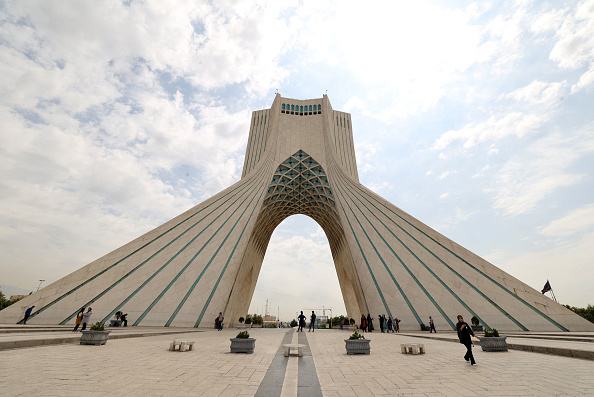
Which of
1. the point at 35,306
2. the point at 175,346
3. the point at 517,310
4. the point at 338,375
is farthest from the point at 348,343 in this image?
the point at 35,306

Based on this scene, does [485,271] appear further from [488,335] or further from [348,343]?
[348,343]

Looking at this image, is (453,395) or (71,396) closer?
(71,396)

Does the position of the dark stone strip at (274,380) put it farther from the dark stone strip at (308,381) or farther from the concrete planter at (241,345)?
the concrete planter at (241,345)

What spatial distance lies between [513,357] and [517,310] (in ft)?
29.5

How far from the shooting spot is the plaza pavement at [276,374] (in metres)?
3.26

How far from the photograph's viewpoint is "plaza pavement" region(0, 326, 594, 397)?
3264mm

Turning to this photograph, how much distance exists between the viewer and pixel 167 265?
14672 millimetres

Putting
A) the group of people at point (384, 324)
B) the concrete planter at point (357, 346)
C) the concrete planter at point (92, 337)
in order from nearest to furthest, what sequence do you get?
the concrete planter at point (357, 346), the concrete planter at point (92, 337), the group of people at point (384, 324)

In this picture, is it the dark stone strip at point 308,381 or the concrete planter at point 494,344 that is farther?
the concrete planter at point 494,344

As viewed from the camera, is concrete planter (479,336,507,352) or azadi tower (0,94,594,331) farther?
azadi tower (0,94,594,331)

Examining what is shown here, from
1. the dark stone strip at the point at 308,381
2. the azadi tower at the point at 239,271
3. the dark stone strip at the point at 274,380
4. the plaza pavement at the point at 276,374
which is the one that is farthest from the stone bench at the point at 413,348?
the azadi tower at the point at 239,271

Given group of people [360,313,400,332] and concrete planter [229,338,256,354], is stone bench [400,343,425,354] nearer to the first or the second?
concrete planter [229,338,256,354]

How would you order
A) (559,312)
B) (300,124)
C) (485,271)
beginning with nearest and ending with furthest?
(559,312)
(485,271)
(300,124)

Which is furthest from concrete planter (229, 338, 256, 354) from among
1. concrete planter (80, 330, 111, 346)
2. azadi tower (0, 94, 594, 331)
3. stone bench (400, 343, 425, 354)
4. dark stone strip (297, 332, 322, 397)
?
azadi tower (0, 94, 594, 331)
